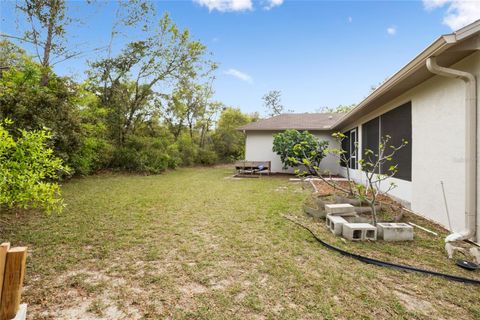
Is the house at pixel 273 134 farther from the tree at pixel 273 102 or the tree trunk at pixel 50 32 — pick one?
the tree at pixel 273 102

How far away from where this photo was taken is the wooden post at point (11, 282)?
119 centimetres

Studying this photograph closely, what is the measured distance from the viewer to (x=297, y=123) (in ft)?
42.6

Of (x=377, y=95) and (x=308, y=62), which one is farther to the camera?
(x=308, y=62)

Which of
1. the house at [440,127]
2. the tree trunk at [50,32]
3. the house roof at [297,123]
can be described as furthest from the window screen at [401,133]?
the tree trunk at [50,32]

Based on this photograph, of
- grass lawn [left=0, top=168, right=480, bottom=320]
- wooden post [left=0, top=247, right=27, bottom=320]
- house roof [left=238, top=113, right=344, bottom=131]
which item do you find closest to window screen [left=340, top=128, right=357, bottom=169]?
house roof [left=238, top=113, right=344, bottom=131]

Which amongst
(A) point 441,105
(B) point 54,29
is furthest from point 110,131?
(A) point 441,105

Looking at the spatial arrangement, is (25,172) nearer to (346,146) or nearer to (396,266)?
(396,266)

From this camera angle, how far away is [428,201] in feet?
13.1

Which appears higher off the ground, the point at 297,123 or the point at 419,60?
the point at 297,123

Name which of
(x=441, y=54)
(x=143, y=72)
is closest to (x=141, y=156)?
(x=143, y=72)

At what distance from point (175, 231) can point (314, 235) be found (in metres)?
Answer: 2.03

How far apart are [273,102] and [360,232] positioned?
27876 millimetres

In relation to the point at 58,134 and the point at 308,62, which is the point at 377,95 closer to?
the point at 58,134

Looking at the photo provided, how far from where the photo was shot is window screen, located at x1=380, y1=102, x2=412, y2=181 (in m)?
4.78
